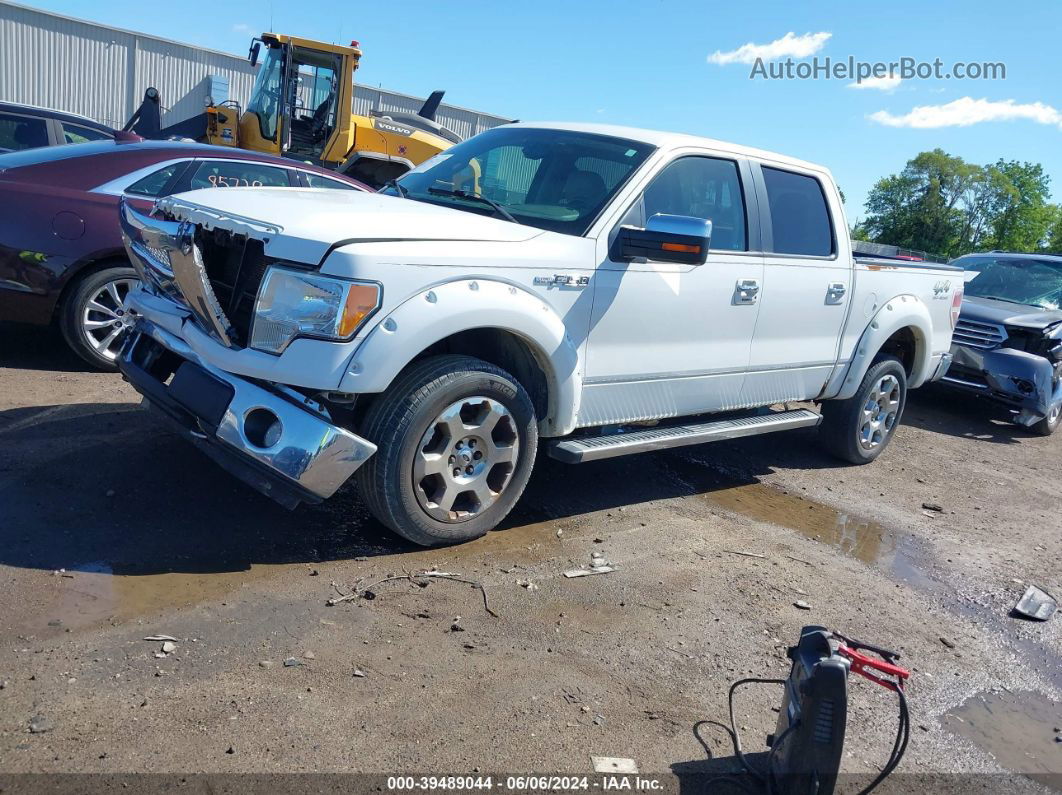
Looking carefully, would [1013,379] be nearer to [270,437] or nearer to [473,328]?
[473,328]

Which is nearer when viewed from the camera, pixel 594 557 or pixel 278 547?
pixel 278 547

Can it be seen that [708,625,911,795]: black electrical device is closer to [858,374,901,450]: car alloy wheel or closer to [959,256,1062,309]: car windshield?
[858,374,901,450]: car alloy wheel

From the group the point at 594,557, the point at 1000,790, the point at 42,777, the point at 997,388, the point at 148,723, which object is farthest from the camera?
the point at 997,388

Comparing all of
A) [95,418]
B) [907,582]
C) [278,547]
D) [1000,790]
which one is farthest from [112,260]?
[1000,790]

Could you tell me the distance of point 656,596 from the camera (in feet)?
13.0

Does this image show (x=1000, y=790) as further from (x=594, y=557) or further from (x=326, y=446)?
(x=326, y=446)

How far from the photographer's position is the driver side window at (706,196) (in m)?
4.71

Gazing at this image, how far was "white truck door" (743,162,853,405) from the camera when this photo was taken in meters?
5.34

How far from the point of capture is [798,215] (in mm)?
5629

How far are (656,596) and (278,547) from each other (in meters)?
1.72

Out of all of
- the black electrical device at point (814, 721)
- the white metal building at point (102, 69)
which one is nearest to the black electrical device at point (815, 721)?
the black electrical device at point (814, 721)

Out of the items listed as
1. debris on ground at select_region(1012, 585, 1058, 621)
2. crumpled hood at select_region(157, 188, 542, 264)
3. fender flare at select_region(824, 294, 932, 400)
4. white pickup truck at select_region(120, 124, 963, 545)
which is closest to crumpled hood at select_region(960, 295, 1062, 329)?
fender flare at select_region(824, 294, 932, 400)

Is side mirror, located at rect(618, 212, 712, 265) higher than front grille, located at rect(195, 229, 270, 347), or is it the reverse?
side mirror, located at rect(618, 212, 712, 265)

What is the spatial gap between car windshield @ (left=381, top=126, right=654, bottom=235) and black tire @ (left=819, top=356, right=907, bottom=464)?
2822 mm
